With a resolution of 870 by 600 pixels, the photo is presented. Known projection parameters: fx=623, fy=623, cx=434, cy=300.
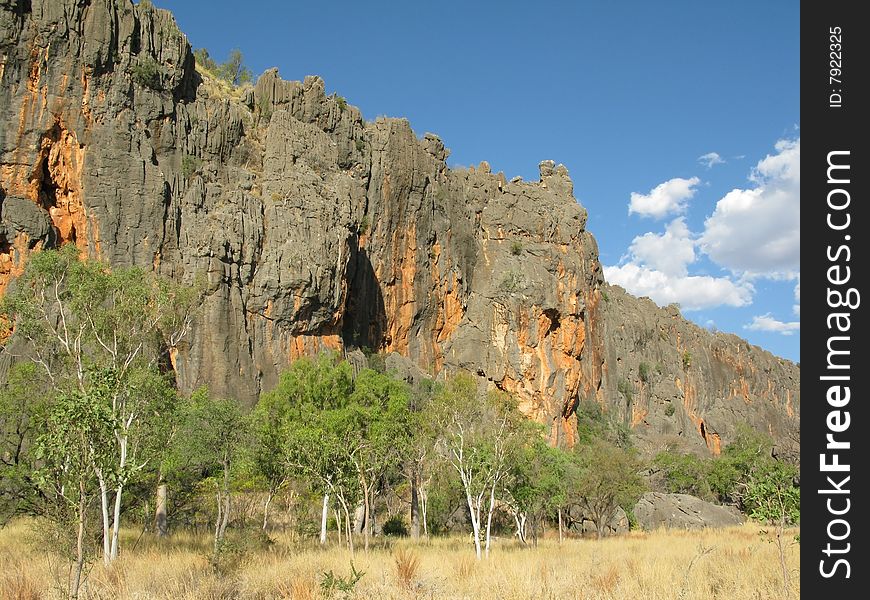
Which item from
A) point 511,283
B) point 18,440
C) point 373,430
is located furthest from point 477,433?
point 511,283

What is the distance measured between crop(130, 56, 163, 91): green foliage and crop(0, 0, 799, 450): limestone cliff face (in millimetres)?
107

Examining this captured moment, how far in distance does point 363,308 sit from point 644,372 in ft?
180

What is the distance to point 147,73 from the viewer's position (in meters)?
44.9

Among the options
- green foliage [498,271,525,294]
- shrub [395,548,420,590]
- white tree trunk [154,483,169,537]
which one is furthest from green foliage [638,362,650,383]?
shrub [395,548,420,590]

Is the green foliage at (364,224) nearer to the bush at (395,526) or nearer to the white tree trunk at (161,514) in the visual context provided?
the bush at (395,526)

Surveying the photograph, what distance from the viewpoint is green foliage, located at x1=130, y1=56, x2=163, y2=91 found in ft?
146

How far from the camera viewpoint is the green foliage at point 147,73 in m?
44.6

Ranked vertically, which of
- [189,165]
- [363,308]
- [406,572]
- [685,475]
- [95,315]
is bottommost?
[685,475]

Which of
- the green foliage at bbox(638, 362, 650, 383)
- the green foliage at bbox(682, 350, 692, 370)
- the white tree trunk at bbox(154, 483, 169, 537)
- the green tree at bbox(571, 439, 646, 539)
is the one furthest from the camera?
the green foliage at bbox(682, 350, 692, 370)

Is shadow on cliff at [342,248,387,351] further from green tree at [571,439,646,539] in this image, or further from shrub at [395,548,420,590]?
shrub at [395,548,420,590]

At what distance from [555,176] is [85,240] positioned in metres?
54.6

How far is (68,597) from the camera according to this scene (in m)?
9.05

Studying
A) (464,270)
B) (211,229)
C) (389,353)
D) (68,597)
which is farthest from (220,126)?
(68,597)

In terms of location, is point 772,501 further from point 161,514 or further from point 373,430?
point 161,514
